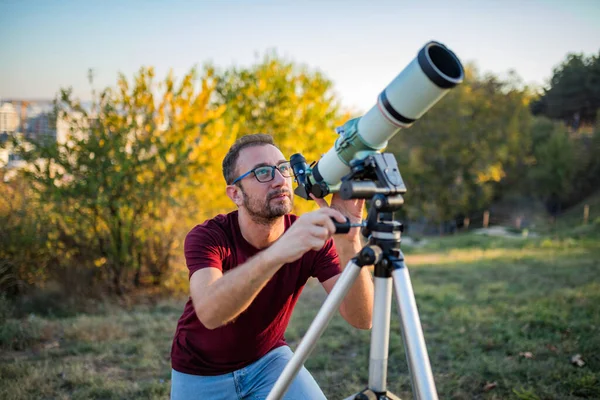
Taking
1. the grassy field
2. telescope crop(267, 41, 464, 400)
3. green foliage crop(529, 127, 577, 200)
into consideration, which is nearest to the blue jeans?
telescope crop(267, 41, 464, 400)

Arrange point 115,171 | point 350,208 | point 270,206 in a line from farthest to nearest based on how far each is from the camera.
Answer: point 115,171 → point 270,206 → point 350,208

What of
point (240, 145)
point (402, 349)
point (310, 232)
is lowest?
point (402, 349)

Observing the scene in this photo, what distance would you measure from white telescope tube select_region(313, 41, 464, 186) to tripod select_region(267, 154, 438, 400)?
0.43 feet

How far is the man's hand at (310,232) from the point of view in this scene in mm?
1674

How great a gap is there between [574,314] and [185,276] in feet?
16.8

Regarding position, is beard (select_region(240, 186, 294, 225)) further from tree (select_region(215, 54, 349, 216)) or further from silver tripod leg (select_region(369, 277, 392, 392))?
tree (select_region(215, 54, 349, 216))

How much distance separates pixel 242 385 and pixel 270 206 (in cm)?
97

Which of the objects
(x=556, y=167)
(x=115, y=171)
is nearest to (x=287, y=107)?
(x=115, y=171)

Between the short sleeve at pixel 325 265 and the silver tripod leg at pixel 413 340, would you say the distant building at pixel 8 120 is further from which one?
the silver tripod leg at pixel 413 340

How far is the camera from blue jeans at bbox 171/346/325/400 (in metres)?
2.49

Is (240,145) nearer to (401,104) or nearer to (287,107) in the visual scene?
(401,104)

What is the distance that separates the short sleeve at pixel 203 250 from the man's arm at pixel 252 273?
7cm

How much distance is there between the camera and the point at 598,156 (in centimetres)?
2898

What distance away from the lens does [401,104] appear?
1625 mm
